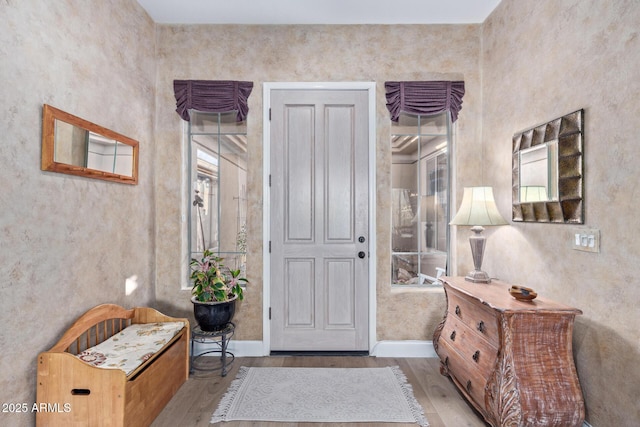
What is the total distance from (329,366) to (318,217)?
1.26m

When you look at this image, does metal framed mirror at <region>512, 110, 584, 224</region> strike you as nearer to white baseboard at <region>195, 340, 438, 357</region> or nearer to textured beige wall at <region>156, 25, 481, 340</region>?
textured beige wall at <region>156, 25, 481, 340</region>

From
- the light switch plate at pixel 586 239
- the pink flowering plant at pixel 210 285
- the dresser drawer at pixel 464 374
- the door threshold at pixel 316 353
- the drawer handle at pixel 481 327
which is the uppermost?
the light switch plate at pixel 586 239

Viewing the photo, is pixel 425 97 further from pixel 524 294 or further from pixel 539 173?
pixel 524 294

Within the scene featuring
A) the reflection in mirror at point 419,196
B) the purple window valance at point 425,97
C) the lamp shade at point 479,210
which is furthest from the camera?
the reflection in mirror at point 419,196

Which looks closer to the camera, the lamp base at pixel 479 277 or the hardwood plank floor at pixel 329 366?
the hardwood plank floor at pixel 329 366

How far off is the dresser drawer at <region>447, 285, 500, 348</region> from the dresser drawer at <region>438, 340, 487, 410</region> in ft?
0.73

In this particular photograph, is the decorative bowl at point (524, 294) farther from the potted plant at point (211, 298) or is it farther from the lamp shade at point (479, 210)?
the potted plant at point (211, 298)

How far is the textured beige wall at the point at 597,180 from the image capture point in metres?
1.59

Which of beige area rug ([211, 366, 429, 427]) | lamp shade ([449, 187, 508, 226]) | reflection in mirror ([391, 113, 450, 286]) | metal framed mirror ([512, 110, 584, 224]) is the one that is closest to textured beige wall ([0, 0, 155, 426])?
beige area rug ([211, 366, 429, 427])

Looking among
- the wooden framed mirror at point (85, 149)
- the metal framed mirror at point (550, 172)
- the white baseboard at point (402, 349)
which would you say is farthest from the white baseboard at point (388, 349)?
the wooden framed mirror at point (85, 149)

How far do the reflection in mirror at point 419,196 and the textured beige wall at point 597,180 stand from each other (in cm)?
73

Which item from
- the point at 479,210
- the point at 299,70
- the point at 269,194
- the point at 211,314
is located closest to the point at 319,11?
the point at 299,70

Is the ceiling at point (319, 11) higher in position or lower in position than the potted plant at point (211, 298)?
higher

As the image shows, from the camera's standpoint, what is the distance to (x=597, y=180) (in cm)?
177
